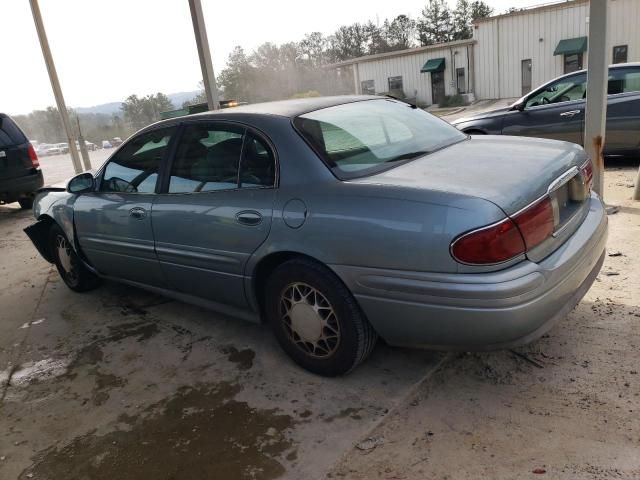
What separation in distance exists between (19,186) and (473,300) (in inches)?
373

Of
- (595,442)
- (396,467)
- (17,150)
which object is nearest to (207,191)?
(396,467)

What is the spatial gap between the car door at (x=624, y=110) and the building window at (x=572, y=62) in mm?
20544

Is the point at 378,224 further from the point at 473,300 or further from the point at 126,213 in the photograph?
the point at 126,213

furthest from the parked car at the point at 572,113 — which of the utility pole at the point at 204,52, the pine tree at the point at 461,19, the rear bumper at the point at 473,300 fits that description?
the pine tree at the point at 461,19

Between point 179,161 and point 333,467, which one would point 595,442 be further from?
point 179,161

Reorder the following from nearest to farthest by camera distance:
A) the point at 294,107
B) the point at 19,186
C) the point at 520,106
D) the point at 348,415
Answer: the point at 348,415, the point at 294,107, the point at 520,106, the point at 19,186

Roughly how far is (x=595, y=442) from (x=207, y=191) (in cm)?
241

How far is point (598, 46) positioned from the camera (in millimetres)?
4828

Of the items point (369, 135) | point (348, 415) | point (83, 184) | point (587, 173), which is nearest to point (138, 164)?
point (83, 184)

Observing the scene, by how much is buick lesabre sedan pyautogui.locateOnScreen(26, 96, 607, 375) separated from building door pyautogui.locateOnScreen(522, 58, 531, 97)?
2569 cm

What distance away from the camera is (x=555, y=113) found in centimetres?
723

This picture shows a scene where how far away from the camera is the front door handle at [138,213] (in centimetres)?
365

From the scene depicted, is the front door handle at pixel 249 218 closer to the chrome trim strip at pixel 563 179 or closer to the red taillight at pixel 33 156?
the chrome trim strip at pixel 563 179

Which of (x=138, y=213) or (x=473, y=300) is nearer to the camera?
(x=473, y=300)
